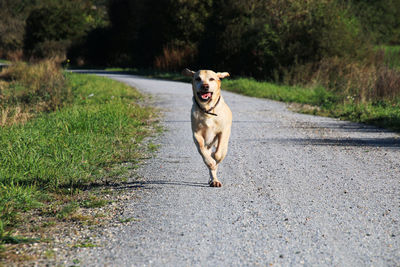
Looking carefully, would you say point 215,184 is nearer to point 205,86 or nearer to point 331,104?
point 205,86

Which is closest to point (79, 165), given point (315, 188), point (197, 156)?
point (197, 156)

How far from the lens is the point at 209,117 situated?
5.48 meters

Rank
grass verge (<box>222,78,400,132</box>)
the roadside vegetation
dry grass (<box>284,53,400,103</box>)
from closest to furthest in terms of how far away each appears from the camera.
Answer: the roadside vegetation
grass verge (<box>222,78,400,132</box>)
dry grass (<box>284,53,400,103</box>)

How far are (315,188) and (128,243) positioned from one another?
2651 millimetres

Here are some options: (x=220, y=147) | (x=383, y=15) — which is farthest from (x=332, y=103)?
(x=383, y=15)

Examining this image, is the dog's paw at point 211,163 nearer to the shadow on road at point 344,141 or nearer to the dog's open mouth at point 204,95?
the dog's open mouth at point 204,95

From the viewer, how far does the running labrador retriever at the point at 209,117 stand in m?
5.28

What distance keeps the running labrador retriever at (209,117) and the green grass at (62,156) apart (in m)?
1.32

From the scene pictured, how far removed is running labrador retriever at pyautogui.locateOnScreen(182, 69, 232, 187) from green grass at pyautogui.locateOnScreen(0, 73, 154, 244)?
1.32 meters

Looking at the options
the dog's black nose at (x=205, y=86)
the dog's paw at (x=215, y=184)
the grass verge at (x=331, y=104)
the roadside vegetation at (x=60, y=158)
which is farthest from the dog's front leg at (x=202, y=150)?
the grass verge at (x=331, y=104)

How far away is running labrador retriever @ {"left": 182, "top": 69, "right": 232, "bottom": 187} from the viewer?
528 cm

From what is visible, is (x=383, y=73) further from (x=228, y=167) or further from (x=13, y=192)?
(x=13, y=192)

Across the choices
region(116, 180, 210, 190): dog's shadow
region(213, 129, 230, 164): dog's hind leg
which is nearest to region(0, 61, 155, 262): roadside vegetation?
region(116, 180, 210, 190): dog's shadow

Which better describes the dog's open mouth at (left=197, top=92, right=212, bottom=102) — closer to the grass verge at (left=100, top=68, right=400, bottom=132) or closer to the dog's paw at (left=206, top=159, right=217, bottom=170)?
the dog's paw at (left=206, top=159, right=217, bottom=170)
